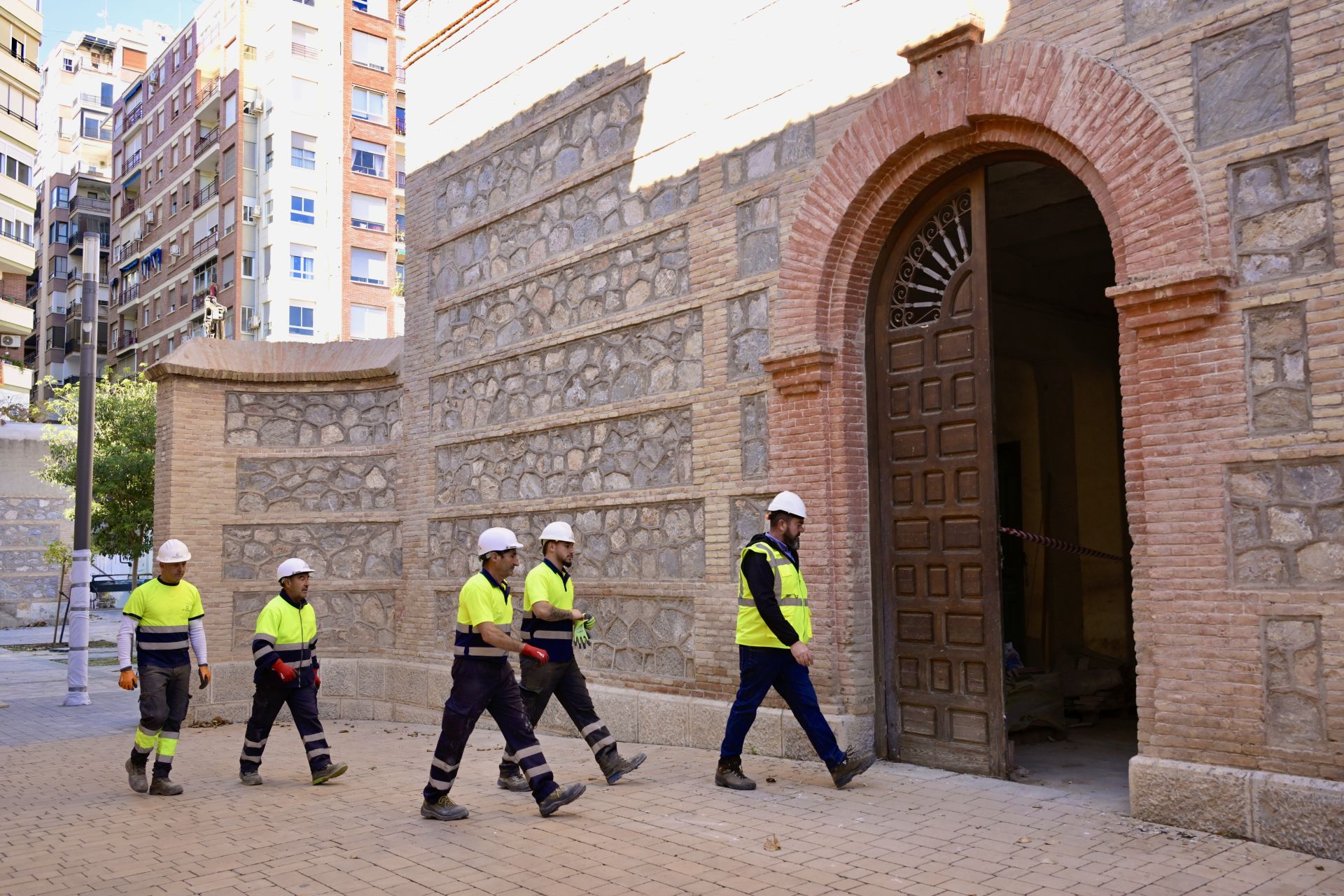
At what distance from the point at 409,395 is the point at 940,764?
26.5 ft

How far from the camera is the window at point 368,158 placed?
45.8m

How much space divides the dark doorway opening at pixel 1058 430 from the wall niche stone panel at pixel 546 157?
142 inches

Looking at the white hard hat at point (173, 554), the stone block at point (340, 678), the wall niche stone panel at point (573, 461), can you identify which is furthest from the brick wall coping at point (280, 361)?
the white hard hat at point (173, 554)

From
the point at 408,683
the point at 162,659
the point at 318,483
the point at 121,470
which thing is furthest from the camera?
the point at 121,470

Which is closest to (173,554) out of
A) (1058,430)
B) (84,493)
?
(84,493)

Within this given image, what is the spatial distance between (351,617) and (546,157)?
5.93 meters

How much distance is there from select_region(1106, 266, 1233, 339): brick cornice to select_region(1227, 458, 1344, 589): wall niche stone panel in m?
0.86

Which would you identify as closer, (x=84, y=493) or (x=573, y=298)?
(x=573, y=298)

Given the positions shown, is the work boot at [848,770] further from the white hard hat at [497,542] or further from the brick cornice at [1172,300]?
the brick cornice at [1172,300]

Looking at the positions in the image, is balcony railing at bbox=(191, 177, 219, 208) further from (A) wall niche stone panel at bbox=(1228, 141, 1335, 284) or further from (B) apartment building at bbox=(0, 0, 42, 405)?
(A) wall niche stone panel at bbox=(1228, 141, 1335, 284)

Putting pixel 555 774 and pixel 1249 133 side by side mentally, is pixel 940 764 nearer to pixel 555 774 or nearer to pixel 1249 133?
pixel 555 774

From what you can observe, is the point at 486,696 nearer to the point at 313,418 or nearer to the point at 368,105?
the point at 313,418

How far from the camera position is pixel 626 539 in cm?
1041

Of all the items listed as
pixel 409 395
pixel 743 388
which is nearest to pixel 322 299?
pixel 409 395
